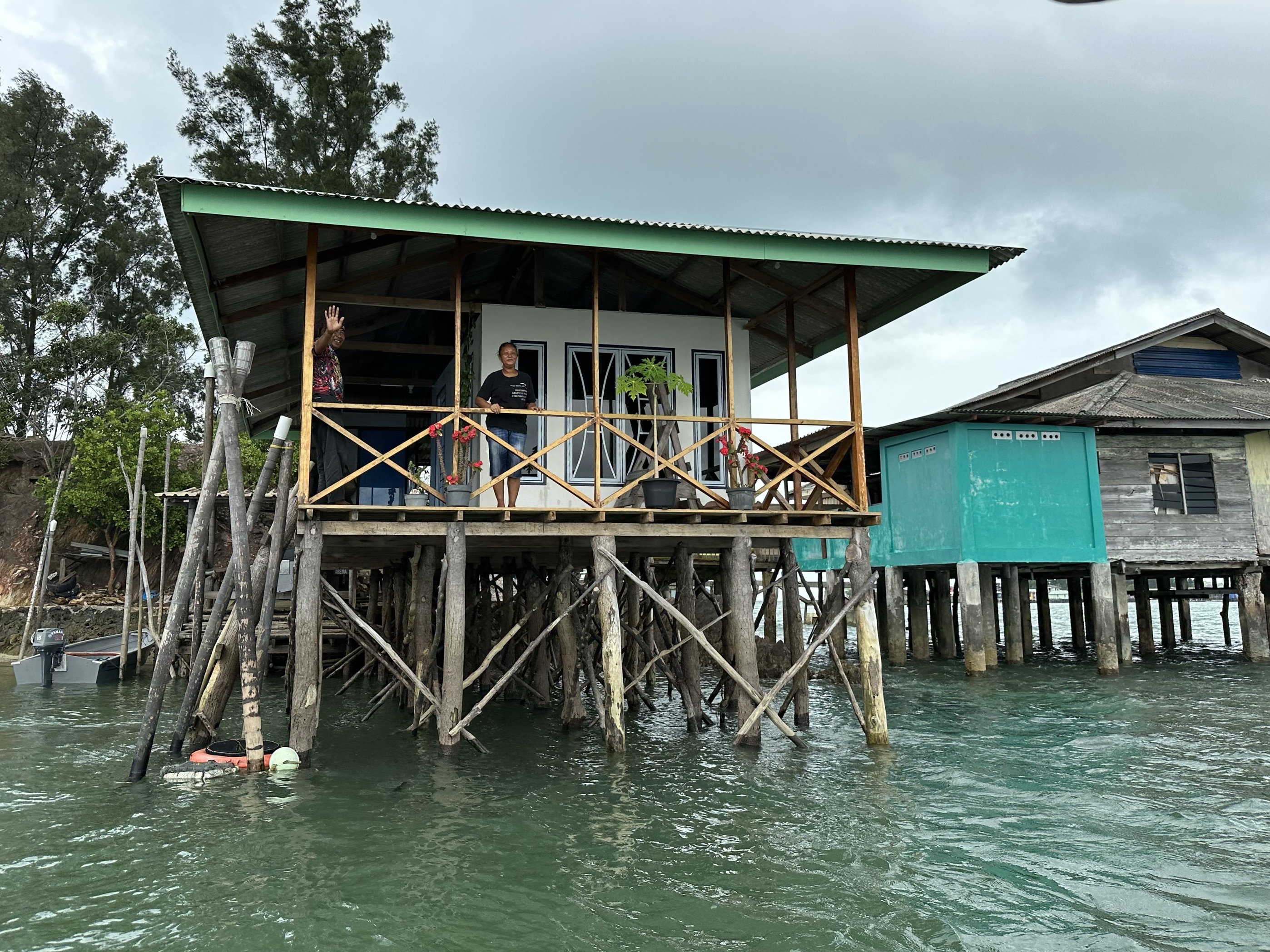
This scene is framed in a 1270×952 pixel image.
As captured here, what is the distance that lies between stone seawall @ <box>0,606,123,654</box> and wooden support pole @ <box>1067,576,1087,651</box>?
2427 cm

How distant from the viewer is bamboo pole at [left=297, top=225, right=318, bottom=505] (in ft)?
28.6

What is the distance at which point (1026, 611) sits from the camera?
2212cm

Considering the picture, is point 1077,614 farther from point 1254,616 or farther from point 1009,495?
point 1009,495

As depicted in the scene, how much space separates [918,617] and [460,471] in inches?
594

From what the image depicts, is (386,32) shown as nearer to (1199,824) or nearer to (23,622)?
(23,622)

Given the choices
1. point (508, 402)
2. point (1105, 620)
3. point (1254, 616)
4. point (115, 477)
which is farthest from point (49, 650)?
point (1254, 616)

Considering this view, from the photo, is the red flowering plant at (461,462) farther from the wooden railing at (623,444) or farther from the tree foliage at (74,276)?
the tree foliage at (74,276)

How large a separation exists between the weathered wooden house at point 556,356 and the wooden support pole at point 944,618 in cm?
933

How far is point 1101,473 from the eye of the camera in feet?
64.1

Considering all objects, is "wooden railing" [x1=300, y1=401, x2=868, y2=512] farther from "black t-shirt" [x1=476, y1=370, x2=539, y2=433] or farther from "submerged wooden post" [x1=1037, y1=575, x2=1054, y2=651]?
"submerged wooden post" [x1=1037, y1=575, x2=1054, y2=651]

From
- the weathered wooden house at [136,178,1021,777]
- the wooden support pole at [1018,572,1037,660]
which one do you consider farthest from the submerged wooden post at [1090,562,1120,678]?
the weathered wooden house at [136,178,1021,777]

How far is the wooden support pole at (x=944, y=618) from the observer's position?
21828mm

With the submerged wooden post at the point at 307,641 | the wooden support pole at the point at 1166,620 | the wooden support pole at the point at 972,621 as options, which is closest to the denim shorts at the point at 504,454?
the submerged wooden post at the point at 307,641

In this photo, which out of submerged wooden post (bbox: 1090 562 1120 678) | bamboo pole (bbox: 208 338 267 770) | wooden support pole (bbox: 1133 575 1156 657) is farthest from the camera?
wooden support pole (bbox: 1133 575 1156 657)
